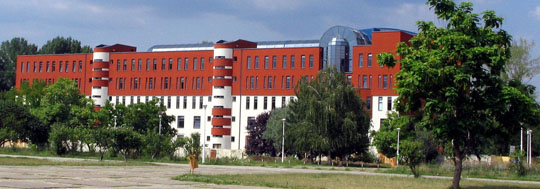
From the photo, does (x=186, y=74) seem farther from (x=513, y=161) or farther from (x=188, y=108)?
(x=513, y=161)

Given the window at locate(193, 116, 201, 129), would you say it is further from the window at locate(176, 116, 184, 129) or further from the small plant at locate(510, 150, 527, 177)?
the small plant at locate(510, 150, 527, 177)

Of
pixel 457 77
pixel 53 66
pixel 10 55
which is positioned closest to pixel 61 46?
pixel 10 55

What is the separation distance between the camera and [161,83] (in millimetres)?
108812

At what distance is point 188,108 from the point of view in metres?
106

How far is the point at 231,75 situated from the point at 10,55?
6308 cm

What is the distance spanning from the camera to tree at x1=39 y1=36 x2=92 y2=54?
13862cm

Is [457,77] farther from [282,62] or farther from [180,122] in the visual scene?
[180,122]

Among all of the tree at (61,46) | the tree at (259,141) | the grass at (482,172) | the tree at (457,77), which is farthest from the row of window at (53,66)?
the tree at (457,77)

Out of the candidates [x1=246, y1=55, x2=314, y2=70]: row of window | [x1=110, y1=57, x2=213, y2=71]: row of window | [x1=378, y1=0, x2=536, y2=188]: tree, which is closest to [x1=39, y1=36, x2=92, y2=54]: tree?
[x1=110, y1=57, x2=213, y2=71]: row of window

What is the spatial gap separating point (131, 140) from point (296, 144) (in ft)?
59.5

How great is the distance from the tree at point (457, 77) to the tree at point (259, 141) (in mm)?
55132

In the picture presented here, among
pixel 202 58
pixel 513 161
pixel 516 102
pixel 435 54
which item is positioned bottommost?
pixel 513 161

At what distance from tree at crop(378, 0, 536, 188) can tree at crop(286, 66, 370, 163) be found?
3808 centimetres

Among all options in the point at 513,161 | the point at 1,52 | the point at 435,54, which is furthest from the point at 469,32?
the point at 1,52
